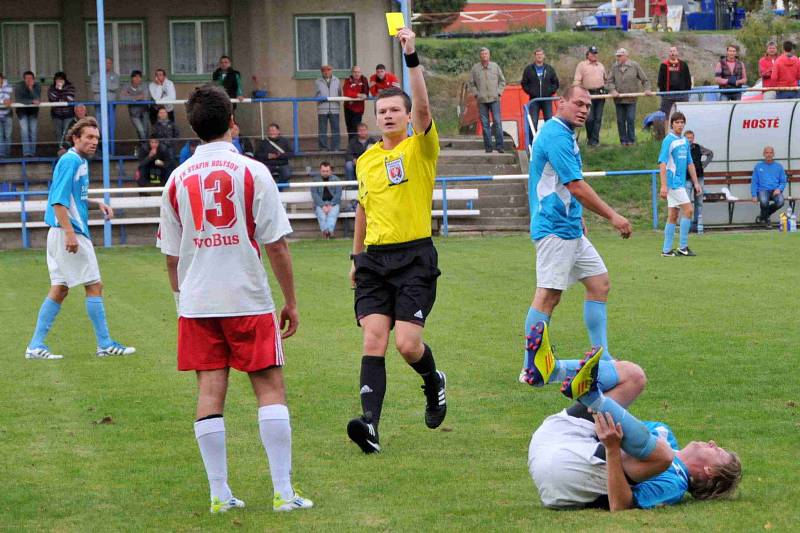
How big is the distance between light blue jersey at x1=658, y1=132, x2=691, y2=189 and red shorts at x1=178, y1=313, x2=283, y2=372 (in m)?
14.5

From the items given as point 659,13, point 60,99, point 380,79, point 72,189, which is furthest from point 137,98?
point 659,13

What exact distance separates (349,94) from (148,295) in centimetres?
1250

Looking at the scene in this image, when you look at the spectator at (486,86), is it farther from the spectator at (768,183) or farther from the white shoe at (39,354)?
the white shoe at (39,354)

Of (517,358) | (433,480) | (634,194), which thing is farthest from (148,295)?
(634,194)

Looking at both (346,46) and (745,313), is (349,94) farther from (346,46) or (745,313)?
(745,313)

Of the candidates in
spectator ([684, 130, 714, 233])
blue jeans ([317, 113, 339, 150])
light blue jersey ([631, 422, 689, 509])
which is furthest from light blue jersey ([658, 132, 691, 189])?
light blue jersey ([631, 422, 689, 509])

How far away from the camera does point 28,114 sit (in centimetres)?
2722

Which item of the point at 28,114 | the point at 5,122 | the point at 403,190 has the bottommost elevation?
the point at 403,190

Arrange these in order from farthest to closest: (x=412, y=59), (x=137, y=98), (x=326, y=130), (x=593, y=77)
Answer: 1. (x=593, y=77)
2. (x=326, y=130)
3. (x=137, y=98)
4. (x=412, y=59)

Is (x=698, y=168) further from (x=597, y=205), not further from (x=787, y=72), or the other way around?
(x=597, y=205)

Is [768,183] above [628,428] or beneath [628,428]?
beneath

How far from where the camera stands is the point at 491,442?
738 centimetres

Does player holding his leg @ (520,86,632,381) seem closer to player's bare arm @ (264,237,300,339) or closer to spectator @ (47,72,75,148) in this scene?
player's bare arm @ (264,237,300,339)

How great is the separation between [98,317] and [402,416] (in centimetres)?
401
